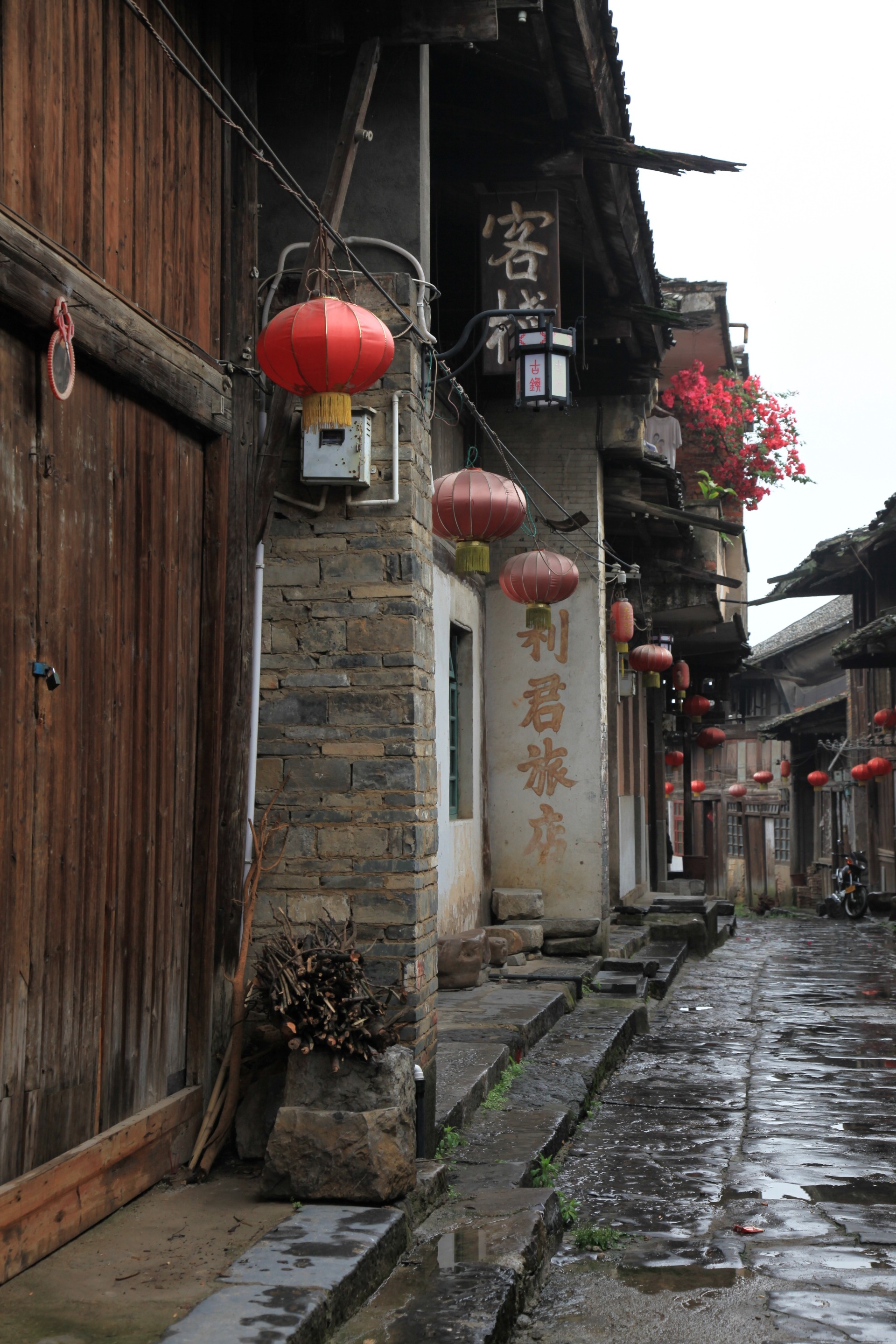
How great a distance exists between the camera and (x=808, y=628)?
3519 centimetres

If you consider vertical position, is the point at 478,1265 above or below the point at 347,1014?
below

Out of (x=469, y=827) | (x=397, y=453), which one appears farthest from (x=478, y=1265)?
(x=469, y=827)

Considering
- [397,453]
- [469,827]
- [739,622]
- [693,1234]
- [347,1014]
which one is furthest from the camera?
[739,622]

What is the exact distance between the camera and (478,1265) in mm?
4375

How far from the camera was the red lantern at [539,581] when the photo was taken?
411 inches

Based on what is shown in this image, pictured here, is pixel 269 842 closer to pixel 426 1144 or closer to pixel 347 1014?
pixel 347 1014

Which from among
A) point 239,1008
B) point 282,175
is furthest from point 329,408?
point 239,1008

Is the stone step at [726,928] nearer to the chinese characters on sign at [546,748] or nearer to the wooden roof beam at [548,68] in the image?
the chinese characters on sign at [546,748]

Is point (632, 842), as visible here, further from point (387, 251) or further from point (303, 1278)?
point (303, 1278)

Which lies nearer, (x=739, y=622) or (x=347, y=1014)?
(x=347, y=1014)

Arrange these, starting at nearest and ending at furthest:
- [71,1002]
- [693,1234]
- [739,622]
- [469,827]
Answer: [71,1002]
[693,1234]
[469,827]
[739,622]

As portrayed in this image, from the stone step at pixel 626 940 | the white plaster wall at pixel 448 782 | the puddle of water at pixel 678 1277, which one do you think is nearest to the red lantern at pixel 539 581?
the white plaster wall at pixel 448 782

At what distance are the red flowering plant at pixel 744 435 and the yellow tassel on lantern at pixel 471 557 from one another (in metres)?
10.8

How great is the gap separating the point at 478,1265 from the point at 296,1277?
0.82 metres
